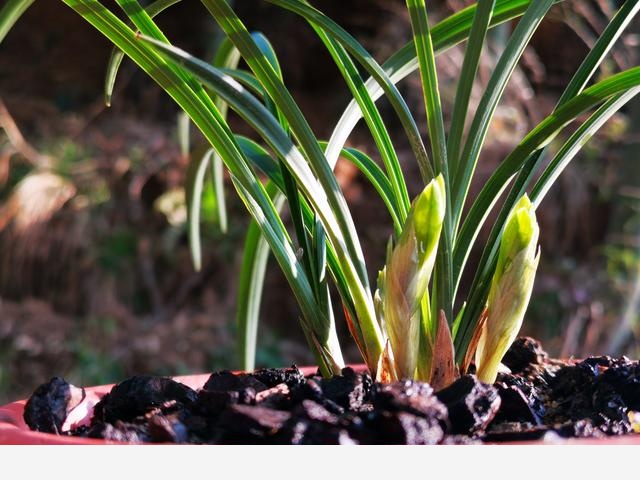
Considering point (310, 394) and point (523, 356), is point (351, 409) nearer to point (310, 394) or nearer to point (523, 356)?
point (310, 394)

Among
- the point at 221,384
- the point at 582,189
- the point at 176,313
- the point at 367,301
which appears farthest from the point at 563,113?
the point at 176,313

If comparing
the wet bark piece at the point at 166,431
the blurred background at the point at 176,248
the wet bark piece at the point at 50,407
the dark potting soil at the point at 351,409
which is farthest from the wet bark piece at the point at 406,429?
the blurred background at the point at 176,248

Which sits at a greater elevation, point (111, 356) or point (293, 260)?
point (293, 260)

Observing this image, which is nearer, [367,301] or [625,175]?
[367,301]

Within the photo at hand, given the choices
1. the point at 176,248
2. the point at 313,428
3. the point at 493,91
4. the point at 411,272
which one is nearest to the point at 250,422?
the point at 313,428

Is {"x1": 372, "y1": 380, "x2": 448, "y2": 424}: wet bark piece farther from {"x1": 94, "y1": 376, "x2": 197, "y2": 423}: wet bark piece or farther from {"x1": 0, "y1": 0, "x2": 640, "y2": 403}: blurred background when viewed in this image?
{"x1": 0, "y1": 0, "x2": 640, "y2": 403}: blurred background

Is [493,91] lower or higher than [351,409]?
higher

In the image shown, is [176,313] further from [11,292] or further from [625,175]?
[625,175]
